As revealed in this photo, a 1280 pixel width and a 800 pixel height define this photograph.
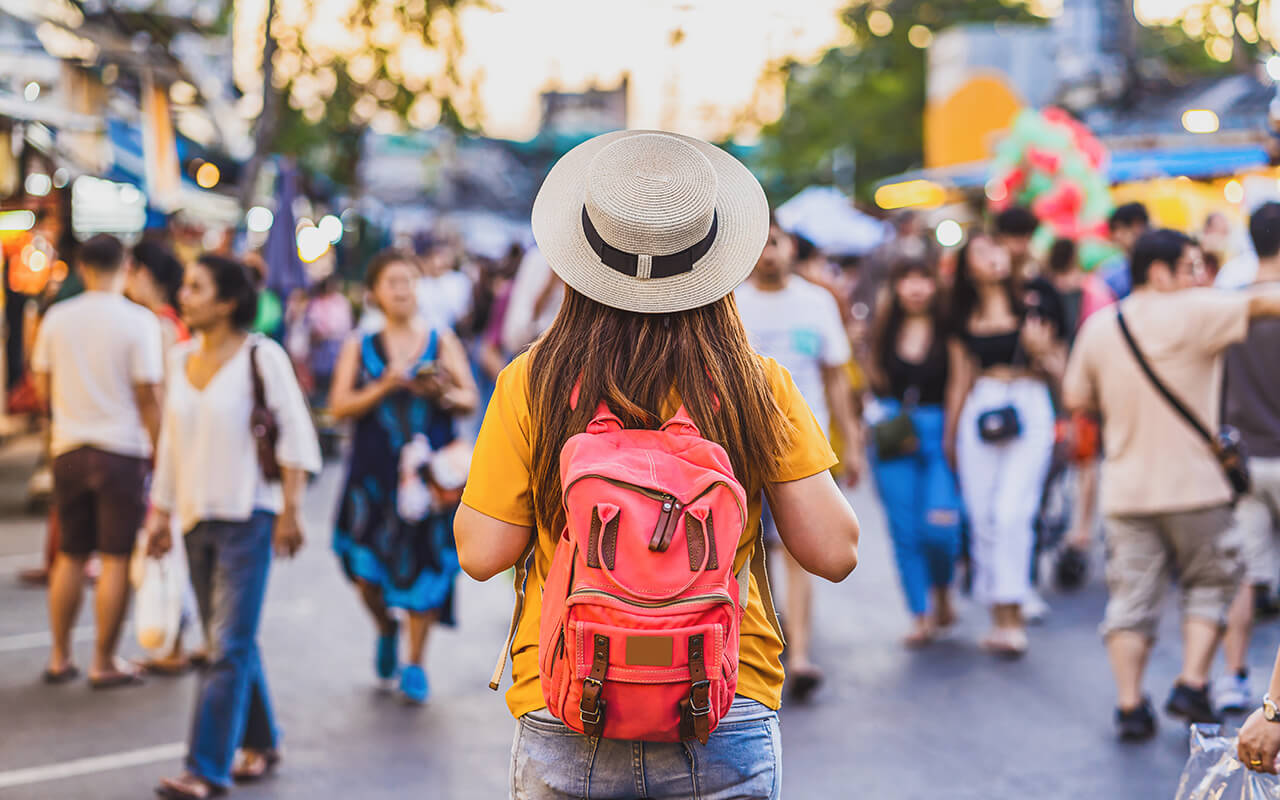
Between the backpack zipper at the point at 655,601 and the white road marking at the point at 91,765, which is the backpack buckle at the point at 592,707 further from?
the white road marking at the point at 91,765

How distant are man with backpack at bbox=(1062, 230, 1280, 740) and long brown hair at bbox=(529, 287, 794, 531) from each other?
3513 mm

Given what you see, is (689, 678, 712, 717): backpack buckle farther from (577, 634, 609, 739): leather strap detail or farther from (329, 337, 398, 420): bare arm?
(329, 337, 398, 420): bare arm

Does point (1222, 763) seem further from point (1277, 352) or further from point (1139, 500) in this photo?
point (1277, 352)

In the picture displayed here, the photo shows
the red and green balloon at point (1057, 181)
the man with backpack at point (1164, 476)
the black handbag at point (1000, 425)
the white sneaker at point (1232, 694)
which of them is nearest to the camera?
the man with backpack at point (1164, 476)

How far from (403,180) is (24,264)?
49543 mm

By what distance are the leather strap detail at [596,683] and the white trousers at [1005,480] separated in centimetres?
506

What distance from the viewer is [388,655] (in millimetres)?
6336

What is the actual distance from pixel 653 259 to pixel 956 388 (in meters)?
4.98

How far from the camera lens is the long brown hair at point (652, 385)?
92.7 inches

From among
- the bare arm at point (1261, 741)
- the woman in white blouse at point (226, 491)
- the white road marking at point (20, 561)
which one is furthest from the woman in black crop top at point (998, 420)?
the white road marking at point (20, 561)

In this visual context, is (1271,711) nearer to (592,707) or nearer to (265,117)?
(592,707)

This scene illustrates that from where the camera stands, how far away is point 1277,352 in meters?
6.49

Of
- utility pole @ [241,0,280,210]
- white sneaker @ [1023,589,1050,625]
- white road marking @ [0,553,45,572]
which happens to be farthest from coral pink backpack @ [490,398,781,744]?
utility pole @ [241,0,280,210]

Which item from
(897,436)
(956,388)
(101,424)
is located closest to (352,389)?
→ (101,424)
